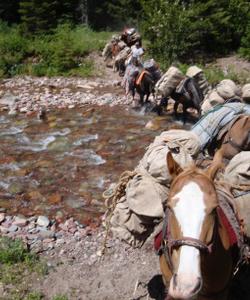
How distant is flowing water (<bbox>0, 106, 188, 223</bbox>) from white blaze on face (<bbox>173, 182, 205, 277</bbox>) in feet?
12.6

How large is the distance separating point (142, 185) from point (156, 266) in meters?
1.48

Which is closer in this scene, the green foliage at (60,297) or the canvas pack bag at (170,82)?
the green foliage at (60,297)

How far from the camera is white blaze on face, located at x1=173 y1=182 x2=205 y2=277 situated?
2473 millimetres

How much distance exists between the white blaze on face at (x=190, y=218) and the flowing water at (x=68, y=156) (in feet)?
12.6

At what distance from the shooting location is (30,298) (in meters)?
4.48

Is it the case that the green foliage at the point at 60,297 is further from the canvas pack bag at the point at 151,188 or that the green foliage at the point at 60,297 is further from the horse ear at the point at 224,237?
the horse ear at the point at 224,237

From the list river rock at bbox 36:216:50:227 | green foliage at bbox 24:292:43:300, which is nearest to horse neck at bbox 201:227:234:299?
green foliage at bbox 24:292:43:300

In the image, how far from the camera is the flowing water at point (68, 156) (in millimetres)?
7023

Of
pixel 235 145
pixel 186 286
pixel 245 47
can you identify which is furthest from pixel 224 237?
pixel 245 47

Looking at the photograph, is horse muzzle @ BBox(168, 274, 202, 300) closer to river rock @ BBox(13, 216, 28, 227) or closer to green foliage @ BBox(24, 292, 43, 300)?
green foliage @ BBox(24, 292, 43, 300)

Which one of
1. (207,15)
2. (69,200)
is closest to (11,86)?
(207,15)

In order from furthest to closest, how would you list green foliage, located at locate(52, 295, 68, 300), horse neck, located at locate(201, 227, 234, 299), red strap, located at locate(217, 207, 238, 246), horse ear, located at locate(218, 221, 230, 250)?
green foliage, located at locate(52, 295, 68, 300), red strap, located at locate(217, 207, 238, 246), horse ear, located at locate(218, 221, 230, 250), horse neck, located at locate(201, 227, 234, 299)

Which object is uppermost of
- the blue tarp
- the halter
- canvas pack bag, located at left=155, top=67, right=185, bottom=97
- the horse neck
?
the blue tarp

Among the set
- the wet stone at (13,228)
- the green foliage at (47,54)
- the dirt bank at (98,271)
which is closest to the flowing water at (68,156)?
the wet stone at (13,228)
